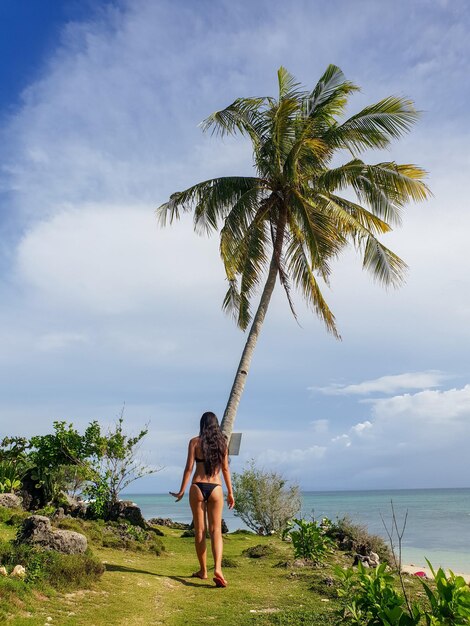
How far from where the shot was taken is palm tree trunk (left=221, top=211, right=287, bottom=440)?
44.1ft

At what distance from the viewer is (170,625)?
631cm

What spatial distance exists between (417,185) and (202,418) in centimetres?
975

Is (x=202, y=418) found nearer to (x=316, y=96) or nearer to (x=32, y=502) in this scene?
(x=32, y=502)

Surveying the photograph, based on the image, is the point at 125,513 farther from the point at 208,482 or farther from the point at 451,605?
the point at 451,605

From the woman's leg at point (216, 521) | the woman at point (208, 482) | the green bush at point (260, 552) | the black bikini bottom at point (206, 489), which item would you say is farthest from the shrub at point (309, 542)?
the black bikini bottom at point (206, 489)

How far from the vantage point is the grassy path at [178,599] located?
6.33 metres

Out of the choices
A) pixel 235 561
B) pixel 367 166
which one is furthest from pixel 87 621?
pixel 367 166

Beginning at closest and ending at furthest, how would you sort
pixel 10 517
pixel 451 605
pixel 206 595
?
1. pixel 451 605
2. pixel 206 595
3. pixel 10 517

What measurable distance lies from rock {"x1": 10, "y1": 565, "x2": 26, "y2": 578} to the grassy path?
0.47 m

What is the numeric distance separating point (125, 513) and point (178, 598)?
6.40 meters

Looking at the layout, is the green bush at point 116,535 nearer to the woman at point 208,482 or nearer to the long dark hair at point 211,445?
the woman at point 208,482

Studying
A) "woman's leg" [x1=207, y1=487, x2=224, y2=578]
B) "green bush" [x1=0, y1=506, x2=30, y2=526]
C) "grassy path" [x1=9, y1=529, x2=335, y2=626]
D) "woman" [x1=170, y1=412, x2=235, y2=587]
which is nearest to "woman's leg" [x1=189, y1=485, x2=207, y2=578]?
"woman" [x1=170, y1=412, x2=235, y2=587]

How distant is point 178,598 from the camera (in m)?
7.52

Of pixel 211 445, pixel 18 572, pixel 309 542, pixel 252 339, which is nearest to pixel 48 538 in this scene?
pixel 18 572
